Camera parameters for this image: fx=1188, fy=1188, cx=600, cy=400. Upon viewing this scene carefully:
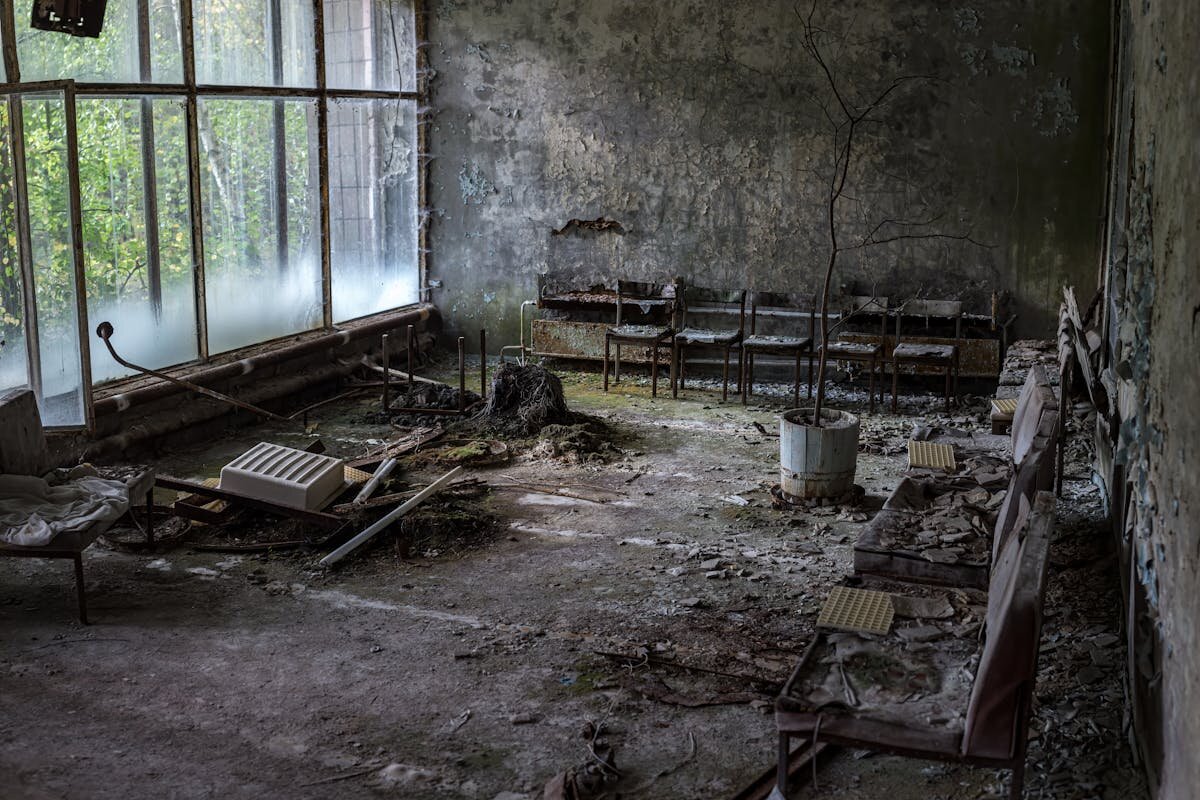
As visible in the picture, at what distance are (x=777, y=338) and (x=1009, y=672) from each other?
6.55 m

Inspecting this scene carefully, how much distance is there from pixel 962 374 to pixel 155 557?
643 cm

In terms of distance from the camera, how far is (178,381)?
7.69m

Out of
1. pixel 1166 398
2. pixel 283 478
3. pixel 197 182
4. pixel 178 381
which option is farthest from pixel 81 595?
pixel 1166 398

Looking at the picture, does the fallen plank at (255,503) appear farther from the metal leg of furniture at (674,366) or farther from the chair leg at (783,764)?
the metal leg of furniture at (674,366)

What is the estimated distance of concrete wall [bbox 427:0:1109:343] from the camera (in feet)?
30.7

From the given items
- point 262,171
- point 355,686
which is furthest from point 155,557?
point 262,171

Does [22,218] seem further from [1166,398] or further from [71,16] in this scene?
[1166,398]

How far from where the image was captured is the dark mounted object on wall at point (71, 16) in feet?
22.0

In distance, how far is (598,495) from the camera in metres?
7.04

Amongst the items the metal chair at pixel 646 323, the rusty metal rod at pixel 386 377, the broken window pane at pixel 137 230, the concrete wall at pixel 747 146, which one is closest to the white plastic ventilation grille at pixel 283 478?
the broken window pane at pixel 137 230

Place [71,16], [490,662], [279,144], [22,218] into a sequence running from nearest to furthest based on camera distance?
1. [490,662]
2. [22,218]
3. [71,16]
4. [279,144]

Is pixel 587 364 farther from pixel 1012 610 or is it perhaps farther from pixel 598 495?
pixel 1012 610

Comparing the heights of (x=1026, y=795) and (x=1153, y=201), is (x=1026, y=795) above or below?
below

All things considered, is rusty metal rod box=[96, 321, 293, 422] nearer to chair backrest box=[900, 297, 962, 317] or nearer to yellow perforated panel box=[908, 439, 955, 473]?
yellow perforated panel box=[908, 439, 955, 473]
